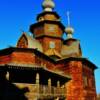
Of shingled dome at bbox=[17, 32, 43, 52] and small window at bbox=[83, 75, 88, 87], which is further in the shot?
small window at bbox=[83, 75, 88, 87]

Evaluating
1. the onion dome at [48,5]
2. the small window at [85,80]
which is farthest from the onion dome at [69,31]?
the small window at [85,80]

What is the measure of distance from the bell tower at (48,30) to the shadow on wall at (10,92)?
13.5 meters

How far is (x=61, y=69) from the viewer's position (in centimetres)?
3300

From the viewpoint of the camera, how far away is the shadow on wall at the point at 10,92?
2161 cm

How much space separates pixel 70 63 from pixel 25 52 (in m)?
7.56

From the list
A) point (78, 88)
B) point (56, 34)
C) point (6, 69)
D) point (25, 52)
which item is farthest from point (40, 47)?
point (6, 69)

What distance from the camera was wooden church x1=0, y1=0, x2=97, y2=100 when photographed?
22812mm

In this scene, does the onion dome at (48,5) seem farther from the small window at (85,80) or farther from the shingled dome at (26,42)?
the small window at (85,80)

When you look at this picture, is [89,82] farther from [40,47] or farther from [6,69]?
[6,69]

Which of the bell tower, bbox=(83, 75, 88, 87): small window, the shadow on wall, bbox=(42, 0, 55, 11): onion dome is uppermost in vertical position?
bbox=(42, 0, 55, 11): onion dome

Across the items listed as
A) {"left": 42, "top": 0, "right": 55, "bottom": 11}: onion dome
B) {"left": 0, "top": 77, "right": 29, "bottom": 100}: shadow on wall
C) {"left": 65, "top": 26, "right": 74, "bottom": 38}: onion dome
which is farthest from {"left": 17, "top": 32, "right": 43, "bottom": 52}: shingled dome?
{"left": 65, "top": 26, "right": 74, "bottom": 38}: onion dome

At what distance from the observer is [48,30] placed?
36.6 meters

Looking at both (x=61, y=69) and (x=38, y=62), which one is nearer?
(x=38, y=62)

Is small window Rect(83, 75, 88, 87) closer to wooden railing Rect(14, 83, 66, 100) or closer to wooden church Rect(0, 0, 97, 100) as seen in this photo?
wooden church Rect(0, 0, 97, 100)
